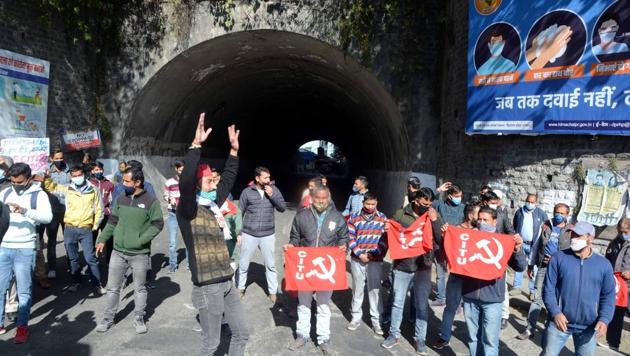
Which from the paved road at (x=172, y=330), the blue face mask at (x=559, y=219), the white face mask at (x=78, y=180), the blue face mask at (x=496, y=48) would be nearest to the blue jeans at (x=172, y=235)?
the paved road at (x=172, y=330)

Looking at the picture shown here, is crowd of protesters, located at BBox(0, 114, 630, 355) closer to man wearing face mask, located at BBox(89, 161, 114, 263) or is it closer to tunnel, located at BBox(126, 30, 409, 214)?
man wearing face mask, located at BBox(89, 161, 114, 263)

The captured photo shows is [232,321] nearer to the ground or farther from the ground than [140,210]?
nearer to the ground

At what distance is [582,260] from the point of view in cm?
391

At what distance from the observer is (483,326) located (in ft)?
14.2

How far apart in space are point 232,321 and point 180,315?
2125mm

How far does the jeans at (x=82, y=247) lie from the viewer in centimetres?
630

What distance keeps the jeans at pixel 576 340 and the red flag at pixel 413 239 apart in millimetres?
1416

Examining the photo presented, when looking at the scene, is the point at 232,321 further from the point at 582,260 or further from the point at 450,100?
the point at 450,100

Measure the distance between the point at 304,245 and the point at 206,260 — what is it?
64.9 inches

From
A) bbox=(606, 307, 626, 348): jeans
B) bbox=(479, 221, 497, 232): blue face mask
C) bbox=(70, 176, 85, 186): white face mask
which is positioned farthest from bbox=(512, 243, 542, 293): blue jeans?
bbox=(70, 176, 85, 186): white face mask

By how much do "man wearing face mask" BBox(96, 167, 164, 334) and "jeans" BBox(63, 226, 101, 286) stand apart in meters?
1.35

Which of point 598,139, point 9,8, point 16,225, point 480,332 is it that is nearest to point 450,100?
point 598,139

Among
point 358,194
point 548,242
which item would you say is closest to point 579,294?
point 548,242

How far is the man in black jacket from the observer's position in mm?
3594
